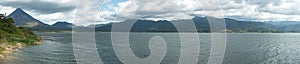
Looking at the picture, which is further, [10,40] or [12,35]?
[12,35]

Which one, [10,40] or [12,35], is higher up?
[12,35]

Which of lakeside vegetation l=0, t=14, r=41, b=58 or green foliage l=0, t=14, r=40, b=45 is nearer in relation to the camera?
lakeside vegetation l=0, t=14, r=41, b=58

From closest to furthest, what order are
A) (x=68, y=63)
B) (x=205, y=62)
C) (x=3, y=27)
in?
(x=68, y=63) → (x=205, y=62) → (x=3, y=27)

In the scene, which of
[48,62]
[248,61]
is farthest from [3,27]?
[248,61]

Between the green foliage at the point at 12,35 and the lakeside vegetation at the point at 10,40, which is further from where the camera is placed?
the green foliage at the point at 12,35

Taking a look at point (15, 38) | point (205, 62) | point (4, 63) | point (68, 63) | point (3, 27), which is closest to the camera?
point (4, 63)

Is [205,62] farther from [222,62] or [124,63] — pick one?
A: [124,63]

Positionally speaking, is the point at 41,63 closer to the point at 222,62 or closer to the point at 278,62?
the point at 222,62

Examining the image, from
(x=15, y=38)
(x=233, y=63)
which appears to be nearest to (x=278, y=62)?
(x=233, y=63)

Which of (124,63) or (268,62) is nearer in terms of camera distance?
(124,63)
